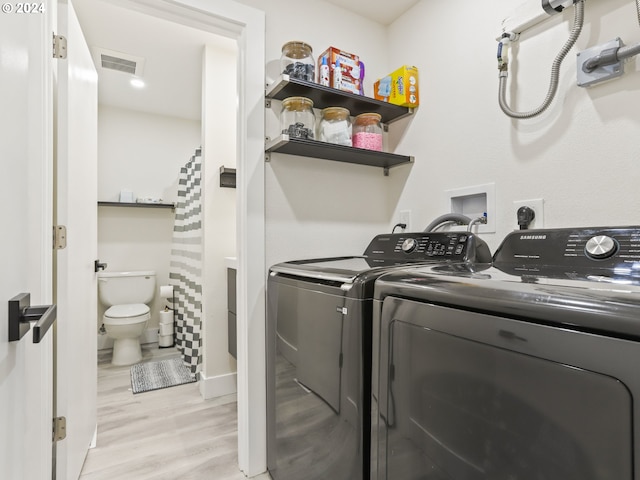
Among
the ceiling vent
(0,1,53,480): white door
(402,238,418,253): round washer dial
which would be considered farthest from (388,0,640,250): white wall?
the ceiling vent

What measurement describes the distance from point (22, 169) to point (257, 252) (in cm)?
94

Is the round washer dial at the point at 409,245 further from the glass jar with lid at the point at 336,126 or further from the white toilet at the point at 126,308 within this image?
the white toilet at the point at 126,308

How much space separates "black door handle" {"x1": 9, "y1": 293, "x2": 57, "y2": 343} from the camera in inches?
24.0

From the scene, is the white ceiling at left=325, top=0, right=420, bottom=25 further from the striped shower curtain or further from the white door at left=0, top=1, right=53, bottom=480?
the striped shower curtain

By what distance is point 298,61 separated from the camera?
1554mm

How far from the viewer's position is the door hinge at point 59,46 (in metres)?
1.31

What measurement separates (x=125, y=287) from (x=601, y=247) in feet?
11.4

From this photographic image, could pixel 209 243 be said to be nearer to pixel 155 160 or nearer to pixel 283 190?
pixel 283 190

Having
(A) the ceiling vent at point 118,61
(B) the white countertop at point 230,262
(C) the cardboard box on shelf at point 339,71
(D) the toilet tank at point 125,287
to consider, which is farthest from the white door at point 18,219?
(D) the toilet tank at point 125,287

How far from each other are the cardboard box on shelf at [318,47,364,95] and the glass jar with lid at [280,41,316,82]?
3.5 inches

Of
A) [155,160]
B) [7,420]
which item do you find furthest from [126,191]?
[7,420]

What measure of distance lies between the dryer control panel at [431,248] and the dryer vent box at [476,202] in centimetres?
18

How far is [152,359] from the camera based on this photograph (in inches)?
118

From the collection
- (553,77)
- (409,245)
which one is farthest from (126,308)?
(553,77)
